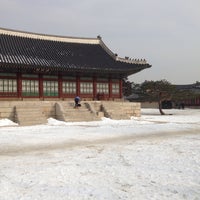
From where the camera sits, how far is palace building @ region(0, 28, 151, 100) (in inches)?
1072

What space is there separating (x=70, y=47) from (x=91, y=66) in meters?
5.50

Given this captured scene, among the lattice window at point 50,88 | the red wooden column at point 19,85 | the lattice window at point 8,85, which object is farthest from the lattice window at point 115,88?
the lattice window at point 8,85

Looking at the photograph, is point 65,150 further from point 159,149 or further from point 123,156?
point 159,149

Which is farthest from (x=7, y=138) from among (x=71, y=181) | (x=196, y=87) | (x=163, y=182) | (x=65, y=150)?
(x=196, y=87)

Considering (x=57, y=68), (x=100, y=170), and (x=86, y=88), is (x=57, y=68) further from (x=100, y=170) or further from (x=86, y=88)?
(x=100, y=170)

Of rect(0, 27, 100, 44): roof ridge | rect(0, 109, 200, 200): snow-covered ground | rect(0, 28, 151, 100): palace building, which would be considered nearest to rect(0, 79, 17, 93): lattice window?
rect(0, 28, 151, 100): palace building

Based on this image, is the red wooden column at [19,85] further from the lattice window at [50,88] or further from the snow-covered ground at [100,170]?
the snow-covered ground at [100,170]

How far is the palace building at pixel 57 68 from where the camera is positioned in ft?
89.4

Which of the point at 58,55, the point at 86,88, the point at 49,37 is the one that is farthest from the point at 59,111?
the point at 49,37

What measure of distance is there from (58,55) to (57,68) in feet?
11.9

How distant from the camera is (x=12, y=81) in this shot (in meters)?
27.2

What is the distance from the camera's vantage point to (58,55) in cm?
3125

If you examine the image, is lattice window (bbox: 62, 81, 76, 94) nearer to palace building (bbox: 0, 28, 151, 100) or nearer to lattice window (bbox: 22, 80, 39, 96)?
palace building (bbox: 0, 28, 151, 100)

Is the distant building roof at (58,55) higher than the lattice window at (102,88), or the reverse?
the distant building roof at (58,55)
